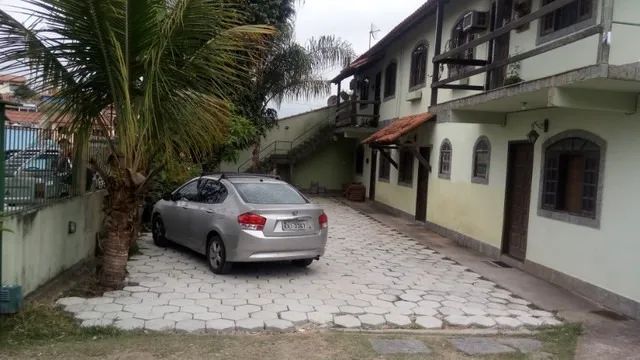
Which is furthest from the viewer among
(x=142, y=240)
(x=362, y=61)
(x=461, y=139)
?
(x=362, y=61)

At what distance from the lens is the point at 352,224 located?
566 inches

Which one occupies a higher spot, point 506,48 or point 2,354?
point 506,48

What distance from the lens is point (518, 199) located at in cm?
997

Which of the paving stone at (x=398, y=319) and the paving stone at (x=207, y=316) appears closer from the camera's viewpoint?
the paving stone at (x=207, y=316)

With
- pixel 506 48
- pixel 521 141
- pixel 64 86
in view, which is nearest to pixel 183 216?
pixel 64 86

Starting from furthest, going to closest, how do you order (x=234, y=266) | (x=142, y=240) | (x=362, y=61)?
(x=362, y=61) → (x=142, y=240) → (x=234, y=266)

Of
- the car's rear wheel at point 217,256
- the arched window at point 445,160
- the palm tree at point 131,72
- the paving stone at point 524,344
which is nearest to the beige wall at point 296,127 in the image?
the arched window at point 445,160

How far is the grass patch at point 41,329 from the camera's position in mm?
5055

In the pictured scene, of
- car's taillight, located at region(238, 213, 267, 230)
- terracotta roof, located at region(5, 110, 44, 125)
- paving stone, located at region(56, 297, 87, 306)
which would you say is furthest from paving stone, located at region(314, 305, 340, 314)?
terracotta roof, located at region(5, 110, 44, 125)

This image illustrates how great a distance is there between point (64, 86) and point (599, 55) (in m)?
5.95

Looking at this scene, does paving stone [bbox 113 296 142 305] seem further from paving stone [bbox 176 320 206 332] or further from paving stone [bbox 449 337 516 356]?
paving stone [bbox 449 337 516 356]

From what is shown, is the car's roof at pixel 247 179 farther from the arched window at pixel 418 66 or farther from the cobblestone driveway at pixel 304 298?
the arched window at pixel 418 66

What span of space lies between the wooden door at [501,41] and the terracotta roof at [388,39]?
2147mm

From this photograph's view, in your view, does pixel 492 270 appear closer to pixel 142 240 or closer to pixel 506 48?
pixel 506 48
